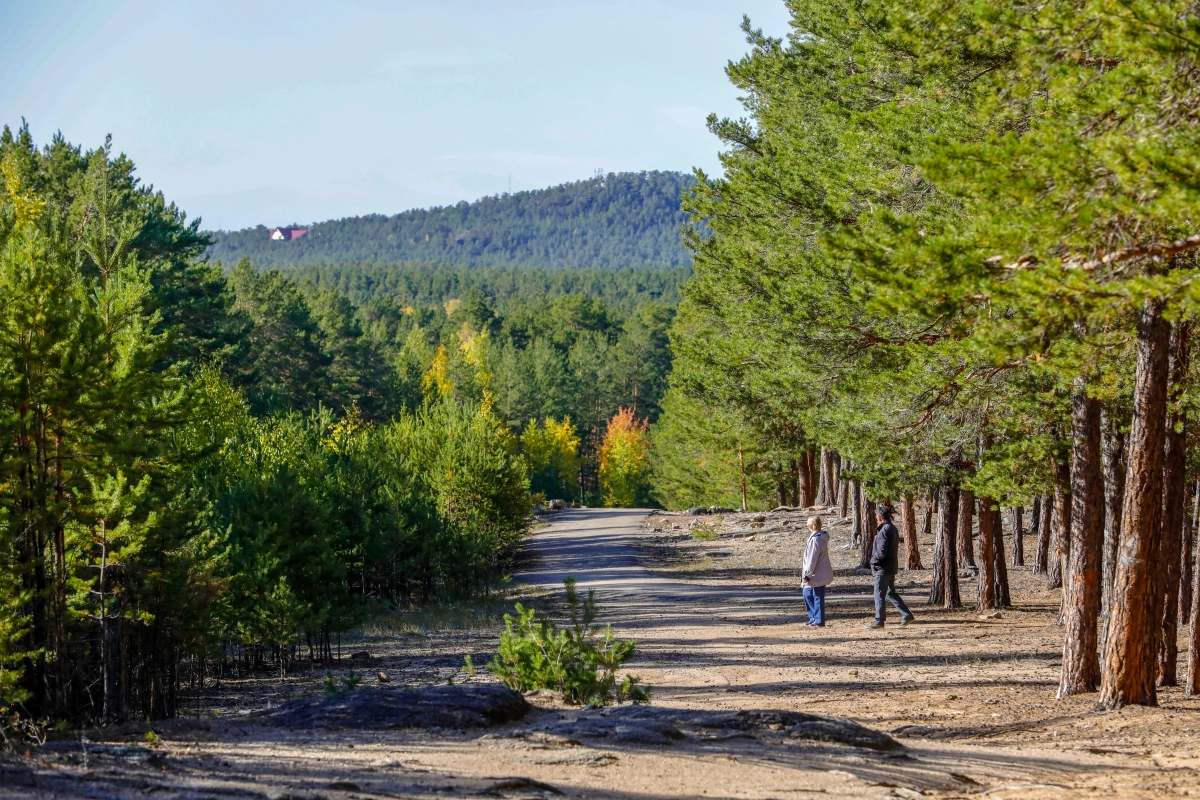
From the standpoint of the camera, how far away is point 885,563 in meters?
15.8

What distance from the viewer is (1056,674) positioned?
476 inches

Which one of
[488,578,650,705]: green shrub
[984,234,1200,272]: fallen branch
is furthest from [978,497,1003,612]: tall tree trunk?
[984,234,1200,272]: fallen branch

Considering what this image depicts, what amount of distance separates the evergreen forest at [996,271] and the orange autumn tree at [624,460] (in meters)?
62.3

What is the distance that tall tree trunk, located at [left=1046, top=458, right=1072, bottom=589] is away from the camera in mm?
15797

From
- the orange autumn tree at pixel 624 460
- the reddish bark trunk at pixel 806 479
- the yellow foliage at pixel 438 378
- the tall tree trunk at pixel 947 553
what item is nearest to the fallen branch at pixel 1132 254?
the tall tree trunk at pixel 947 553

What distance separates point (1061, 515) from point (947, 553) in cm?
203

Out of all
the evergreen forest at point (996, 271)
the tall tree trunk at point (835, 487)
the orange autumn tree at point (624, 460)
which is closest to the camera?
the evergreen forest at point (996, 271)

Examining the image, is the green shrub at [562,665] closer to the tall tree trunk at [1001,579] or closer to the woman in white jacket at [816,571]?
the woman in white jacket at [816,571]

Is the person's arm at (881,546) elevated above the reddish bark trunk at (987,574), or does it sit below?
above

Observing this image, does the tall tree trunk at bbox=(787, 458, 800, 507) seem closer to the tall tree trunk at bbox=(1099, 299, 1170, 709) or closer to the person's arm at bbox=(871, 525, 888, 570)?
the person's arm at bbox=(871, 525, 888, 570)

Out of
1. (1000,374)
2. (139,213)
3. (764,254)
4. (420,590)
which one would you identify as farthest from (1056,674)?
(139,213)

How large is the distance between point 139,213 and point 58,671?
25.4 meters

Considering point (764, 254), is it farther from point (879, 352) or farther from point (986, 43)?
point (986, 43)

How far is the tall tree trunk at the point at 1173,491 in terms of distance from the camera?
984 centimetres
